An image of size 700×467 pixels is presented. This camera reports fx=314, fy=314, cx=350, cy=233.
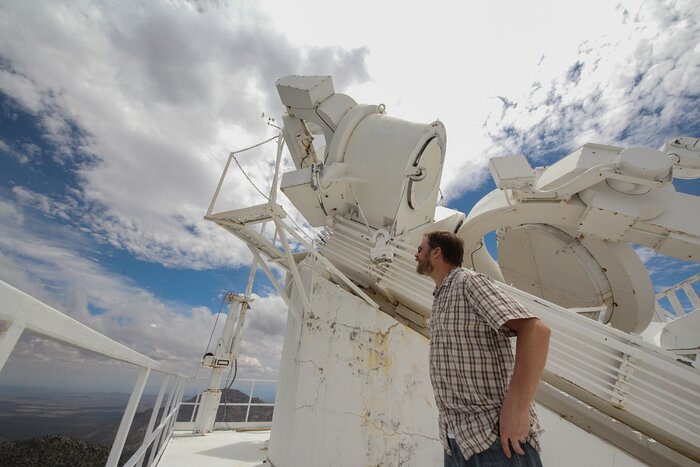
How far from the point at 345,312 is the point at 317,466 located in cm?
186

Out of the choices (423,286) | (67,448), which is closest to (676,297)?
(423,286)

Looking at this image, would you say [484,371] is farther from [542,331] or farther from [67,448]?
[67,448]

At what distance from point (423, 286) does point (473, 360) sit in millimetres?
2938

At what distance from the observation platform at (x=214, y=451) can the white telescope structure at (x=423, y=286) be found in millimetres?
1645

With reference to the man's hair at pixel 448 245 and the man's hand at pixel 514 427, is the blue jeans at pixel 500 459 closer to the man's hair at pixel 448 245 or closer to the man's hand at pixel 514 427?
the man's hand at pixel 514 427

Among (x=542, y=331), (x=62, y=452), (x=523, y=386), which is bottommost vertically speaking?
(x=62, y=452)

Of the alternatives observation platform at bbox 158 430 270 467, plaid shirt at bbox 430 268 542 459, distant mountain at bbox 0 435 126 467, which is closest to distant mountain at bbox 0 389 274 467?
distant mountain at bbox 0 435 126 467

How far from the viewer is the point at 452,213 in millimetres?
7301

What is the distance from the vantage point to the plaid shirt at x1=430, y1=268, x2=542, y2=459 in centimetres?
138

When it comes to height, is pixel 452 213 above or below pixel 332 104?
below

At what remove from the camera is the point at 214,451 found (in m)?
6.32

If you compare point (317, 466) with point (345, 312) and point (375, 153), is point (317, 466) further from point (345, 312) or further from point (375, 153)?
point (375, 153)

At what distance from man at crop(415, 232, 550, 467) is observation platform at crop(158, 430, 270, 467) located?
4255 mm

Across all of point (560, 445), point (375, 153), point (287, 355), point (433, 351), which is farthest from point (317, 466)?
point (375, 153)
